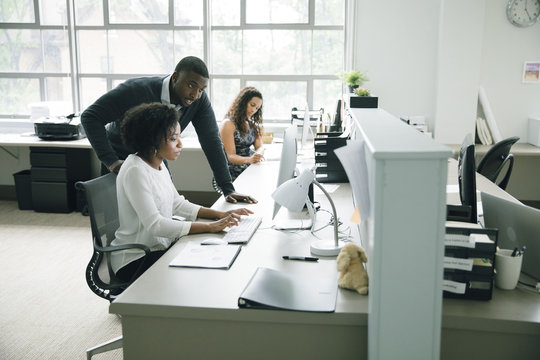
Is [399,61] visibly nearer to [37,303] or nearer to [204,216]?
[204,216]

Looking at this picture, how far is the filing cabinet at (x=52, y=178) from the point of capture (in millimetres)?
5031

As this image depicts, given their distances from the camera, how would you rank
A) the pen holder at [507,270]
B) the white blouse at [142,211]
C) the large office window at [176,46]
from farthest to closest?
1. the large office window at [176,46]
2. the white blouse at [142,211]
3. the pen holder at [507,270]

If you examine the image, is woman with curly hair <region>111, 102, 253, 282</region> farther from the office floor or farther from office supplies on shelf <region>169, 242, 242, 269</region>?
the office floor

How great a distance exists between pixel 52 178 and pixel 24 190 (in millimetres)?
390

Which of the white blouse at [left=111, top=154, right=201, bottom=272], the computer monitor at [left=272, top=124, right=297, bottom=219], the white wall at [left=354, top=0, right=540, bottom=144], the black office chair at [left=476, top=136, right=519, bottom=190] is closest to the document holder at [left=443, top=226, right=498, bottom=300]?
the computer monitor at [left=272, top=124, right=297, bottom=219]

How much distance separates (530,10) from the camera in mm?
4953

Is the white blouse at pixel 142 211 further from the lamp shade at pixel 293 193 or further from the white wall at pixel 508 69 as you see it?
the white wall at pixel 508 69

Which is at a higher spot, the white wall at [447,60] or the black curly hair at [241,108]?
the white wall at [447,60]

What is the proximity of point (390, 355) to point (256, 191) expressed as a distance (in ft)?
5.82

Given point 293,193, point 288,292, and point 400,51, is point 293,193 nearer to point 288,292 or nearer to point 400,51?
point 288,292

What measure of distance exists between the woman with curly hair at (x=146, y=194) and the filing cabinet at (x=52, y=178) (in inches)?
123

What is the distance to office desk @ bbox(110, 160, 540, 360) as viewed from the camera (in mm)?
1387

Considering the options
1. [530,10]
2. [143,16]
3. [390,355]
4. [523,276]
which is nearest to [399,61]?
[530,10]

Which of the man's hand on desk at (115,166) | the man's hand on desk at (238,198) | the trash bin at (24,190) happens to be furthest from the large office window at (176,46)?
the man's hand on desk at (115,166)
